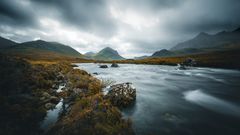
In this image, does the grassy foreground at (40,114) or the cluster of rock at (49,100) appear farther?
the cluster of rock at (49,100)

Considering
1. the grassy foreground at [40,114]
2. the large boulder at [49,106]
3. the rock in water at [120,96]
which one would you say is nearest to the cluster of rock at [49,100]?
the large boulder at [49,106]

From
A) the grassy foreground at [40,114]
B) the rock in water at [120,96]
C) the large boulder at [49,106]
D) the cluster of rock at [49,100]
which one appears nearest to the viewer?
the grassy foreground at [40,114]

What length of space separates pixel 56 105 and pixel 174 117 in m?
13.8

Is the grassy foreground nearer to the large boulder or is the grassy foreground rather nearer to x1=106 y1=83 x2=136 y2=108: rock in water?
the large boulder

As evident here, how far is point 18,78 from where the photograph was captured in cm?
1590

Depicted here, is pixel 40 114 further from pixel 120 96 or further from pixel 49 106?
pixel 120 96

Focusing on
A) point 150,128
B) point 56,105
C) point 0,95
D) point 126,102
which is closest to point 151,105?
point 126,102

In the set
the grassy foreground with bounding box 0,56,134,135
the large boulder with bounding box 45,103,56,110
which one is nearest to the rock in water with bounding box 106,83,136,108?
the grassy foreground with bounding box 0,56,134,135

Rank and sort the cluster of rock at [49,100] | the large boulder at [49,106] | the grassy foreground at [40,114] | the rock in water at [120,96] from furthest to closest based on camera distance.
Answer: the rock in water at [120,96] < the cluster of rock at [49,100] < the large boulder at [49,106] < the grassy foreground at [40,114]

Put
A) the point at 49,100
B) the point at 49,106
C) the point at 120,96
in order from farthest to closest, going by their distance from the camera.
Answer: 1. the point at 120,96
2. the point at 49,100
3. the point at 49,106

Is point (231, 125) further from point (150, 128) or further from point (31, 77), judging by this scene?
point (31, 77)

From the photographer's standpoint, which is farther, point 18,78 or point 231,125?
point 18,78

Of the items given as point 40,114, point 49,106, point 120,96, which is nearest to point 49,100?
point 49,106

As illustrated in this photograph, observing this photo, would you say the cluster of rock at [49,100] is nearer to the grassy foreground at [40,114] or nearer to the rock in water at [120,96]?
the grassy foreground at [40,114]
